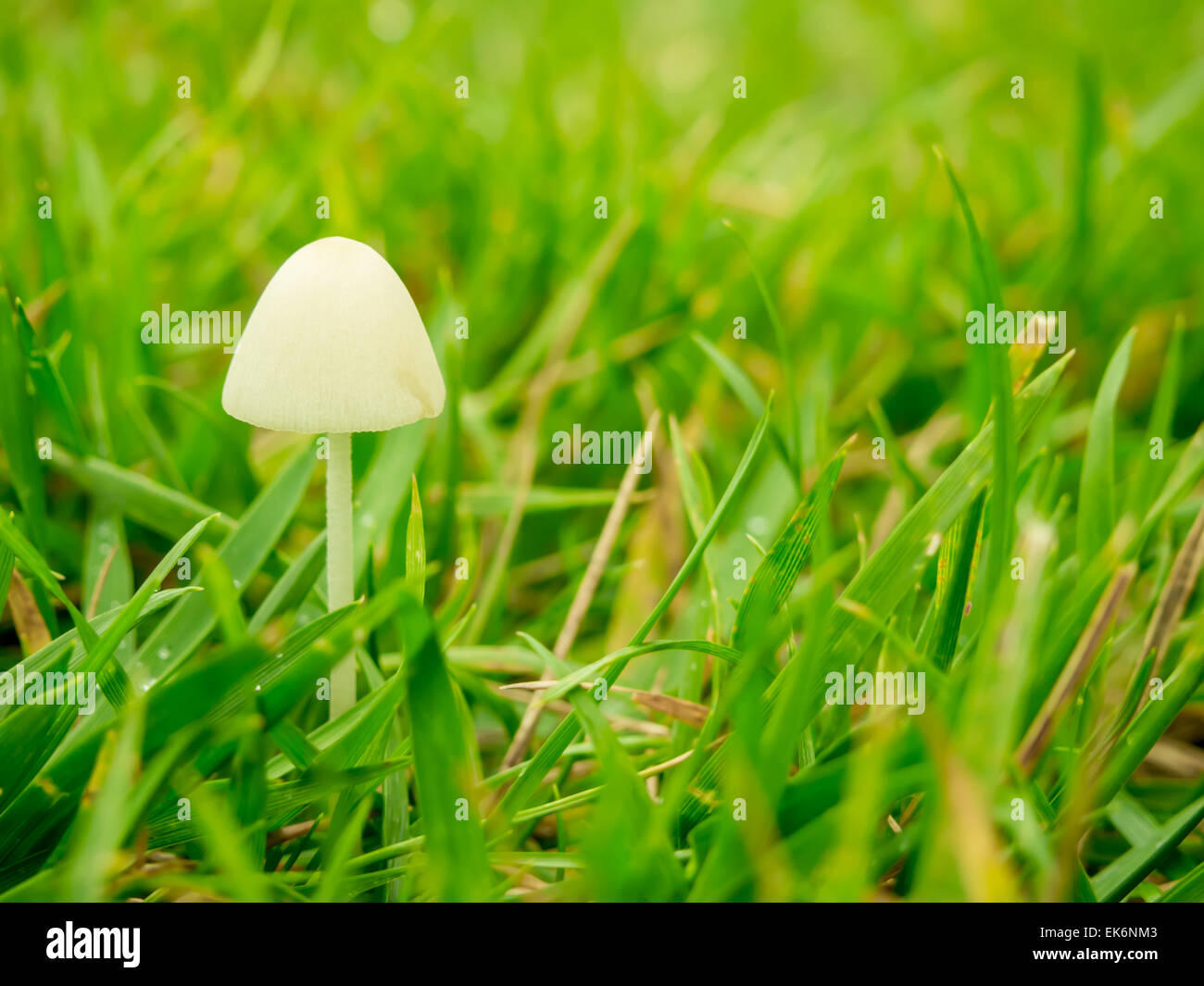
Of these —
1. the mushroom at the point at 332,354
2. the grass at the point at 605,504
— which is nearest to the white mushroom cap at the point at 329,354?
the mushroom at the point at 332,354

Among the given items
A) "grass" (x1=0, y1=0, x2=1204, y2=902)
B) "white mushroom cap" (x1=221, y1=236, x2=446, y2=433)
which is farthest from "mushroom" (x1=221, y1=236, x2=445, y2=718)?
"grass" (x1=0, y1=0, x2=1204, y2=902)

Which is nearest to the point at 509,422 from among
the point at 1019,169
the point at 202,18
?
the point at 1019,169

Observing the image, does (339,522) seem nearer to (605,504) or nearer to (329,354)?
(329,354)

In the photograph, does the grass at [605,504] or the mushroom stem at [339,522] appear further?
the mushroom stem at [339,522]

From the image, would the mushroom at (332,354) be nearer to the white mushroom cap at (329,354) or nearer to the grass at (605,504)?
the white mushroom cap at (329,354)

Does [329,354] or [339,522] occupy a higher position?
[329,354]

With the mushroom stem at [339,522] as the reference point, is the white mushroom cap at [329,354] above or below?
above

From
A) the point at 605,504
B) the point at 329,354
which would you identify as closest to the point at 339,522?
the point at 329,354

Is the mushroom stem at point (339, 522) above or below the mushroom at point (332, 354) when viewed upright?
below

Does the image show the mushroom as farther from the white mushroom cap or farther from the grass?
the grass
